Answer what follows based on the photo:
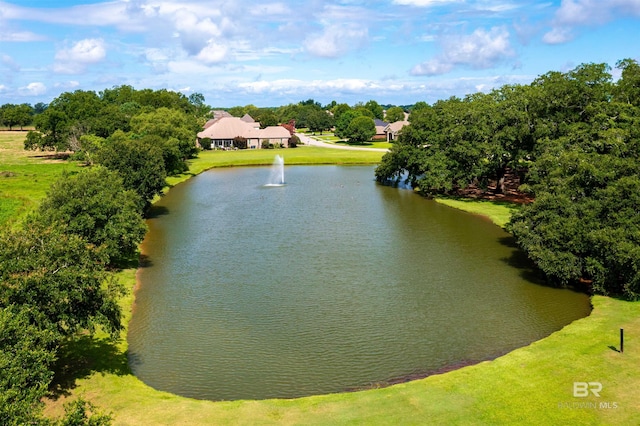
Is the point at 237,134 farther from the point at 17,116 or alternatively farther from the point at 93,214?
the point at 93,214

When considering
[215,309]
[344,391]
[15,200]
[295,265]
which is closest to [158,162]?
[15,200]

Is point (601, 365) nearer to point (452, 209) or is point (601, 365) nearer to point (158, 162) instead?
point (452, 209)

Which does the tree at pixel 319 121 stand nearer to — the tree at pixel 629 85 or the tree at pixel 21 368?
the tree at pixel 629 85

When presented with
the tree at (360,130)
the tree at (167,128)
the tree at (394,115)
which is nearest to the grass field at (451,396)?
the tree at (167,128)

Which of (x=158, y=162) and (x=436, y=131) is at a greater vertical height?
(x=436, y=131)

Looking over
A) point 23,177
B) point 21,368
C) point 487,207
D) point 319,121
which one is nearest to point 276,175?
point 23,177

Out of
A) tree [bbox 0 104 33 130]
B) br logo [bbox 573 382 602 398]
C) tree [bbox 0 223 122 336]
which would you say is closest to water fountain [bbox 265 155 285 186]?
tree [bbox 0 223 122 336]

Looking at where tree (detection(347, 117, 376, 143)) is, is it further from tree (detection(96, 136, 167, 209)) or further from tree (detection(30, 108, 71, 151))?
tree (detection(96, 136, 167, 209))
